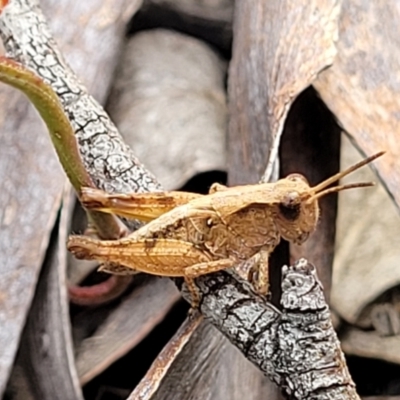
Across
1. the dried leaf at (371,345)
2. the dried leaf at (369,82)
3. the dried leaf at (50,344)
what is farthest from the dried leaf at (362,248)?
the dried leaf at (50,344)

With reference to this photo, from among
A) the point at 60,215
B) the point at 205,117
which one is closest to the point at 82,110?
the point at 60,215

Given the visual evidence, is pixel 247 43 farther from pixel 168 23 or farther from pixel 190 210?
pixel 190 210

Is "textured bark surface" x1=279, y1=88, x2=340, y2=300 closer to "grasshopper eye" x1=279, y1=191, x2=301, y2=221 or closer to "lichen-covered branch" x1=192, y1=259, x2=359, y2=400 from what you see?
"grasshopper eye" x1=279, y1=191, x2=301, y2=221

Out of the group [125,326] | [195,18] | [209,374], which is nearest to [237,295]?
[209,374]

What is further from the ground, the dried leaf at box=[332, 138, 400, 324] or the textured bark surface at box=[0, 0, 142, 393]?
the textured bark surface at box=[0, 0, 142, 393]

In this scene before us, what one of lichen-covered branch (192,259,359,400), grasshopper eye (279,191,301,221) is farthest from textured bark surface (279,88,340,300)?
lichen-covered branch (192,259,359,400)

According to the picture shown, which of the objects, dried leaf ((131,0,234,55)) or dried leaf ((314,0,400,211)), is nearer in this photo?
dried leaf ((314,0,400,211))
